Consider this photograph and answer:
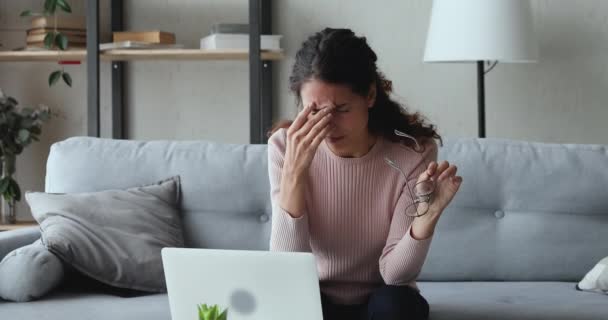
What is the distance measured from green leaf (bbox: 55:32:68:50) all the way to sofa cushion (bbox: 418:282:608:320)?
172 cm

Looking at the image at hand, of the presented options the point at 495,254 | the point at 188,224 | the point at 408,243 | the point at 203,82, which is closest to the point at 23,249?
the point at 188,224

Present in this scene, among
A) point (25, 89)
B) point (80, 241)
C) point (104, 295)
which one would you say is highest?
point (25, 89)

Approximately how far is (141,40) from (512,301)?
5.95 feet

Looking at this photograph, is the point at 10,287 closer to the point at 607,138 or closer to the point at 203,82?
the point at 203,82

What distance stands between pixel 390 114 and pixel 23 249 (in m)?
0.94

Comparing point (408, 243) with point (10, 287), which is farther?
point (10, 287)

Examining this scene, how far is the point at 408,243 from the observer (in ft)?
Answer: 5.99

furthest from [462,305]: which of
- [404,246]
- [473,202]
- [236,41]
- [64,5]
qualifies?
[64,5]

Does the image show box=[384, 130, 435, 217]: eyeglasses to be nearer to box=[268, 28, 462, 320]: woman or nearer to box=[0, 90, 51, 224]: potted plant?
box=[268, 28, 462, 320]: woman

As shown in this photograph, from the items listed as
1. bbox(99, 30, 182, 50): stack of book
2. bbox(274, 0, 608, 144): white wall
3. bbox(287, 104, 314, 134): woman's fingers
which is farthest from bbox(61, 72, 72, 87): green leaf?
bbox(287, 104, 314, 134): woman's fingers

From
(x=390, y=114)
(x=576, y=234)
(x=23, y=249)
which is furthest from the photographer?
(x=576, y=234)

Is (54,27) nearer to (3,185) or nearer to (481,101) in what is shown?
(3,185)

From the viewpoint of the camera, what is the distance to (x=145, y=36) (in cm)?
336

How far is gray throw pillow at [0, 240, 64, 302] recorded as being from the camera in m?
2.11
